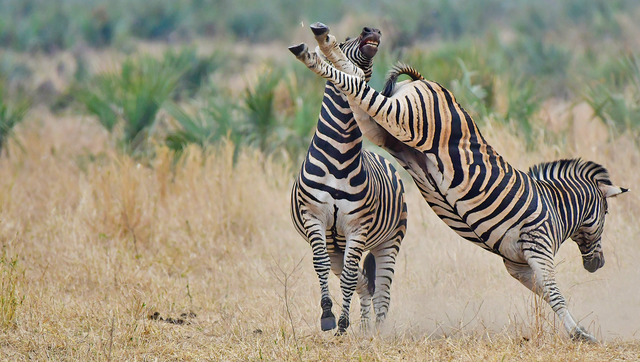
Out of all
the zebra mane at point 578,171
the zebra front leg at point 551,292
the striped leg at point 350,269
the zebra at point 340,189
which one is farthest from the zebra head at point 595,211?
the striped leg at point 350,269

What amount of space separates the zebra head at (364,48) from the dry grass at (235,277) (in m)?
1.65

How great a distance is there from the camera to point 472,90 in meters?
9.59

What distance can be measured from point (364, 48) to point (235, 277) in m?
3.05

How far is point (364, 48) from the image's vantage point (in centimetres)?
449

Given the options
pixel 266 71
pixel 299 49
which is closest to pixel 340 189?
pixel 299 49

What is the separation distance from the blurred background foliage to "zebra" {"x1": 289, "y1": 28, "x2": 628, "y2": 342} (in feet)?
15.6

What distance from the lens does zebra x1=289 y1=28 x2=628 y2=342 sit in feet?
13.6

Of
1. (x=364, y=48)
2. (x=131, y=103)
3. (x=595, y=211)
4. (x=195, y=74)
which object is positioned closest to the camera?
(x=364, y=48)

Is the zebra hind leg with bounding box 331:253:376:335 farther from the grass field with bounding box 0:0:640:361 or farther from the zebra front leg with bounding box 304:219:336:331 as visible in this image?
the zebra front leg with bounding box 304:219:336:331

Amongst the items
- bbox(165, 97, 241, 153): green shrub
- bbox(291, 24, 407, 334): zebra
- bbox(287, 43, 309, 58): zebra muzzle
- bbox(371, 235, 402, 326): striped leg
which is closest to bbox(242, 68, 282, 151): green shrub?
bbox(165, 97, 241, 153): green shrub

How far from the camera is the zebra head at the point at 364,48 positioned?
4.46 m

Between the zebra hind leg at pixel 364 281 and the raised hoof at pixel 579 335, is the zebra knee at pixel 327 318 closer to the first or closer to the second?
the zebra hind leg at pixel 364 281

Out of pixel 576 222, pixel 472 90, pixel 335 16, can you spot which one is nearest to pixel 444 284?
pixel 576 222

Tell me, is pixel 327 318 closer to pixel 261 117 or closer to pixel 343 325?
pixel 343 325
